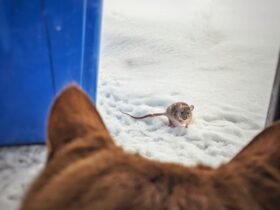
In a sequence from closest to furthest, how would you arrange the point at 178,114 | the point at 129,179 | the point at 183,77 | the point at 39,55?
the point at 129,179 → the point at 39,55 → the point at 178,114 → the point at 183,77

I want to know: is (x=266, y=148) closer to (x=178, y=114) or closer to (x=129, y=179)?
(x=129, y=179)

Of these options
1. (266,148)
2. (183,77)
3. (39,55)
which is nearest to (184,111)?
(183,77)

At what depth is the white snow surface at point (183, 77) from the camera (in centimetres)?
178

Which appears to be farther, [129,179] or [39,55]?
[39,55]

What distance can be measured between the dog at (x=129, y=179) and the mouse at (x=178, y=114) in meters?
1.26

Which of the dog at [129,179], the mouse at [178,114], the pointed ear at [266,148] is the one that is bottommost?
the mouse at [178,114]

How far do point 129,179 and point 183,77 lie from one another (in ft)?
6.53

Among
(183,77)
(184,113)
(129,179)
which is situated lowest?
(184,113)

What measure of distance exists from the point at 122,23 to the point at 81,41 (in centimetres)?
137

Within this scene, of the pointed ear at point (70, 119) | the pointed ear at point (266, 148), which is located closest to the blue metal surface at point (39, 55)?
the pointed ear at point (70, 119)

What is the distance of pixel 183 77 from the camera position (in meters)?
2.47

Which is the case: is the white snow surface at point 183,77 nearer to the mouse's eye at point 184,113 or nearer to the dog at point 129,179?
the mouse's eye at point 184,113

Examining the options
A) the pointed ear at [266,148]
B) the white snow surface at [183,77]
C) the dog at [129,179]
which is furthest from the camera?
the white snow surface at [183,77]

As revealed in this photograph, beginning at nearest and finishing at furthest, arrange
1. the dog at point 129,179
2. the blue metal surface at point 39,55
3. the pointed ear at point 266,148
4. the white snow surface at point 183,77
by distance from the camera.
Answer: the dog at point 129,179 → the pointed ear at point 266,148 → the blue metal surface at point 39,55 → the white snow surface at point 183,77
